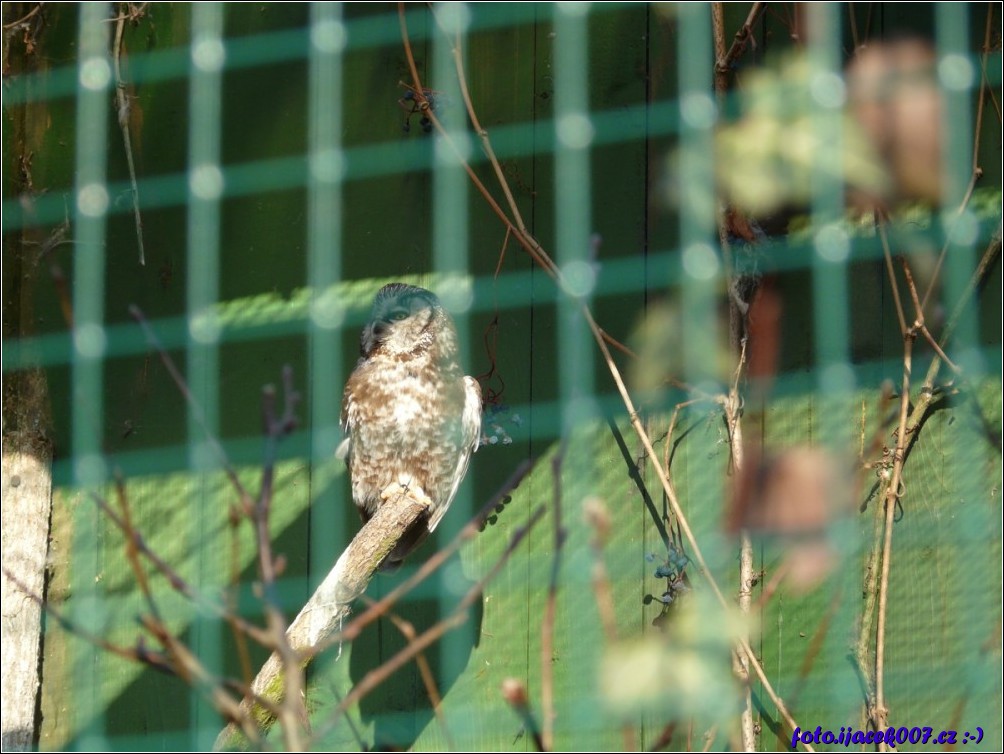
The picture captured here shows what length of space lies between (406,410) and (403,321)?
0.51 ft

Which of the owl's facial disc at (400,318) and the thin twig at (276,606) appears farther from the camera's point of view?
the owl's facial disc at (400,318)

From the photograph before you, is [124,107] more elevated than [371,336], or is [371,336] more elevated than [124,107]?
[124,107]

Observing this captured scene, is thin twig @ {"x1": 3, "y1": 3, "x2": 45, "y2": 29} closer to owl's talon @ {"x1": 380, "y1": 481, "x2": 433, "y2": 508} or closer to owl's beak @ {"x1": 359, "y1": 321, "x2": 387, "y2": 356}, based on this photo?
owl's beak @ {"x1": 359, "y1": 321, "x2": 387, "y2": 356}

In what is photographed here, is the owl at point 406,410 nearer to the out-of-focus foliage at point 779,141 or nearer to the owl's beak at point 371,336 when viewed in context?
the owl's beak at point 371,336

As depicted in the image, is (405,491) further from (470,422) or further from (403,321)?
(403,321)

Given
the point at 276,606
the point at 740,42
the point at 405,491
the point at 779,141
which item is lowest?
the point at 405,491

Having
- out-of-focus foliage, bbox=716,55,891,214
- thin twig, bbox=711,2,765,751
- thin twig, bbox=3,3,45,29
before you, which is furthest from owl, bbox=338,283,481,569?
out-of-focus foliage, bbox=716,55,891,214

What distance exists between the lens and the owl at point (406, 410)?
220cm

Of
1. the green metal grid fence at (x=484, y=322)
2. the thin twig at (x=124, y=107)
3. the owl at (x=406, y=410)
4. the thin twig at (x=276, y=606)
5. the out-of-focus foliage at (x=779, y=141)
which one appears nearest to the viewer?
the thin twig at (x=276, y=606)

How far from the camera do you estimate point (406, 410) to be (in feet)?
7.33

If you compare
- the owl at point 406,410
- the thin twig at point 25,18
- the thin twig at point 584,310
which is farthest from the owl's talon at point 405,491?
the thin twig at point 25,18

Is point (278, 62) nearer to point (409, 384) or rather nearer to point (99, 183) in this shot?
point (99, 183)

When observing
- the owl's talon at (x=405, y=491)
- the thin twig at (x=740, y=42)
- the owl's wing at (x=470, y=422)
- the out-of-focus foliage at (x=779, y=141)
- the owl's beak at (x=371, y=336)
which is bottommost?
the owl's talon at (x=405, y=491)

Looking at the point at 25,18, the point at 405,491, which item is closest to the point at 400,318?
the point at 405,491
